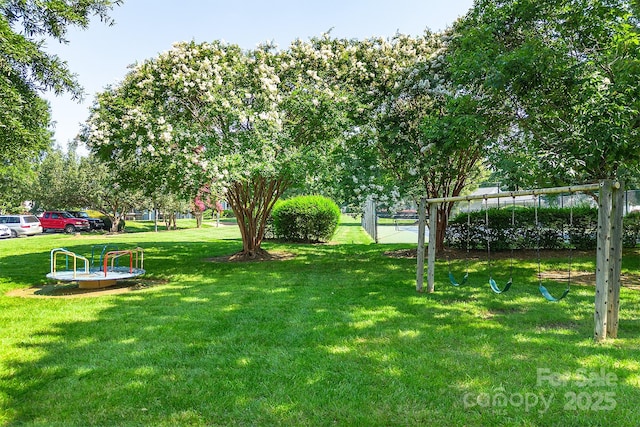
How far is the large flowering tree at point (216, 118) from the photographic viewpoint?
29.7ft

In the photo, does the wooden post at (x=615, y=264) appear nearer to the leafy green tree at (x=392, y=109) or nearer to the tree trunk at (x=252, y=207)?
the leafy green tree at (x=392, y=109)

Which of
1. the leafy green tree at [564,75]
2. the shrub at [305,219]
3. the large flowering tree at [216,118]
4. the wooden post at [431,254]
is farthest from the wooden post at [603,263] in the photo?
the shrub at [305,219]

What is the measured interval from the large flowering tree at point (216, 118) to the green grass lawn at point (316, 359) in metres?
3.13

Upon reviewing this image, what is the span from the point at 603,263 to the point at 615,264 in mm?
372

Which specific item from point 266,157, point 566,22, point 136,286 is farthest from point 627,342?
point 136,286

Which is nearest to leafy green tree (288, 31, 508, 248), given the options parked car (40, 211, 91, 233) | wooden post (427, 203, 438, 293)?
wooden post (427, 203, 438, 293)

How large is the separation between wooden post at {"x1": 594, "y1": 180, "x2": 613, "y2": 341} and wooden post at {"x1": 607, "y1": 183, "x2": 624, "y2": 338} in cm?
14

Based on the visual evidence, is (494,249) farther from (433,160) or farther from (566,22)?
(566,22)

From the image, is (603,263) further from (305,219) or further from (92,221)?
(92,221)

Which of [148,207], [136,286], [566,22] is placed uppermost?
[566,22]

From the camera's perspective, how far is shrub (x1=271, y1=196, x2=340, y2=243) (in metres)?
17.2

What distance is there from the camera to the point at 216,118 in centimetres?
1023

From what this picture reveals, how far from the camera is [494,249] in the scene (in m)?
12.7

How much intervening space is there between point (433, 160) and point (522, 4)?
333 cm
